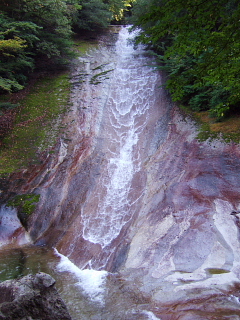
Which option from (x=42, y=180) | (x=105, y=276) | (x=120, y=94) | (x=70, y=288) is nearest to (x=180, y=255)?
(x=105, y=276)

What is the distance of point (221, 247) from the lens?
6852mm

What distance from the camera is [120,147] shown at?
41.9ft

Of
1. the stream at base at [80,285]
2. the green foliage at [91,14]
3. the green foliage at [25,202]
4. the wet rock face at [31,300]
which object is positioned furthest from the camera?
the green foliage at [91,14]

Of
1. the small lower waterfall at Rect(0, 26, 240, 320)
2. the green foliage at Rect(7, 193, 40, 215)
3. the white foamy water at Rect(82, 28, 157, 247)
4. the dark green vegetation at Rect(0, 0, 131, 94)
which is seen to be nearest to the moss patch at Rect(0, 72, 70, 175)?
the small lower waterfall at Rect(0, 26, 240, 320)

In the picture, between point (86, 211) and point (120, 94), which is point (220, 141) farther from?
point (120, 94)

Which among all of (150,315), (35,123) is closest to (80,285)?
(150,315)

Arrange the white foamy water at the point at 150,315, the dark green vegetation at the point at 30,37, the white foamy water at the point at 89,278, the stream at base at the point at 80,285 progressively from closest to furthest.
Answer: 1. the white foamy water at the point at 150,315
2. the stream at base at the point at 80,285
3. the white foamy water at the point at 89,278
4. the dark green vegetation at the point at 30,37

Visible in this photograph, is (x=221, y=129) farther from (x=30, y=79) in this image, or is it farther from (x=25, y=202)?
(x=30, y=79)

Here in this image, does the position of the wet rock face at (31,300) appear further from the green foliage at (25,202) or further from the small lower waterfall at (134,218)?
the green foliage at (25,202)

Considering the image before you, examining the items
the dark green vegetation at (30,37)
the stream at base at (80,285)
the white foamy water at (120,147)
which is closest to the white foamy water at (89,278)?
the stream at base at (80,285)

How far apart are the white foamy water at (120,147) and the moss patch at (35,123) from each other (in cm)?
269

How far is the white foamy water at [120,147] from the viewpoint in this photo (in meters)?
9.32

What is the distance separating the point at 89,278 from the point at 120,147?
695 cm

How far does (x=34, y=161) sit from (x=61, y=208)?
267cm
